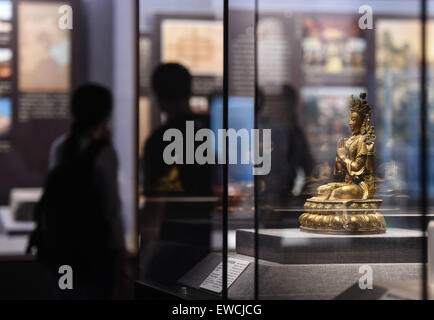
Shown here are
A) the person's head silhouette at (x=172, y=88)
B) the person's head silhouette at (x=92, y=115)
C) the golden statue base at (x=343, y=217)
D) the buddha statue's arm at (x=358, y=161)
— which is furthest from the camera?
the person's head silhouette at (x=92, y=115)

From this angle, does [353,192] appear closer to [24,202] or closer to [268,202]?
[268,202]

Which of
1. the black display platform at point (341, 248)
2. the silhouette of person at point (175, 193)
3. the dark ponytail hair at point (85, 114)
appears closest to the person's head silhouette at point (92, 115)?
the dark ponytail hair at point (85, 114)

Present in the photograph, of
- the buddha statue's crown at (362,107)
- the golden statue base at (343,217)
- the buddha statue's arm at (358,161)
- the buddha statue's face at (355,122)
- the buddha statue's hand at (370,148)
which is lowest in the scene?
the golden statue base at (343,217)

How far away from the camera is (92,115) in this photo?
3.38 m

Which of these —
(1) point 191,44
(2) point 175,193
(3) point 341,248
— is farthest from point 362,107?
(1) point 191,44

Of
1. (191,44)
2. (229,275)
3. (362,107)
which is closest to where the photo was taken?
(229,275)

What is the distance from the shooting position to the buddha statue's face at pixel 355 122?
2.42 metres

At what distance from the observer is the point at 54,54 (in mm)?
4188

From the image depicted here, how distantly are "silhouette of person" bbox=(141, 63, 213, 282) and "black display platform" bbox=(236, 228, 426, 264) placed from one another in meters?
0.42

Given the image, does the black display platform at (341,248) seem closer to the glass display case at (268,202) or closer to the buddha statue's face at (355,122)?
the glass display case at (268,202)

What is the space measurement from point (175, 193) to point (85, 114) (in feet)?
1.90

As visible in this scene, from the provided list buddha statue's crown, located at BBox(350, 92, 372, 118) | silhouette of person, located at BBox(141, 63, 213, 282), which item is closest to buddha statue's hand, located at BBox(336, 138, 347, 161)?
buddha statue's crown, located at BBox(350, 92, 372, 118)

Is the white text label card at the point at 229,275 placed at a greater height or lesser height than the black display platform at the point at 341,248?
lesser
